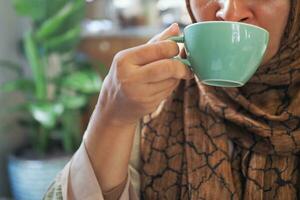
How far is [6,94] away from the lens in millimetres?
1897

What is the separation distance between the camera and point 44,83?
175cm

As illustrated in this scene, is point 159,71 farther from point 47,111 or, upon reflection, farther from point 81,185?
point 47,111

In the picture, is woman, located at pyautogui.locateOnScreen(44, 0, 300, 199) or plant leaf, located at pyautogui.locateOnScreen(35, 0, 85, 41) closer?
woman, located at pyautogui.locateOnScreen(44, 0, 300, 199)

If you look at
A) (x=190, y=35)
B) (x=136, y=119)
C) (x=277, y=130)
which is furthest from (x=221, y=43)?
(x=277, y=130)

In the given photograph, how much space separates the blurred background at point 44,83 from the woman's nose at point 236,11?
3.63 ft

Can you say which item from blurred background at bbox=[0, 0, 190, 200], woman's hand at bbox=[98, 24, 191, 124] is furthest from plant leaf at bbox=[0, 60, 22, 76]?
woman's hand at bbox=[98, 24, 191, 124]

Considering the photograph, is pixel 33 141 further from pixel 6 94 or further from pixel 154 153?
pixel 154 153

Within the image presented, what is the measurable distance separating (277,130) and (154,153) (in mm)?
254

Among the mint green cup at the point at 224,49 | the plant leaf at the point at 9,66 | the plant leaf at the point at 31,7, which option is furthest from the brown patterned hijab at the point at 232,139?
the plant leaf at the point at 9,66

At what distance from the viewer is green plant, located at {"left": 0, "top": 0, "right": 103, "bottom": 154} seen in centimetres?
166

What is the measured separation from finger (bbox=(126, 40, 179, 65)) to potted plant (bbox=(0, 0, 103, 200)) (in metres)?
1.16

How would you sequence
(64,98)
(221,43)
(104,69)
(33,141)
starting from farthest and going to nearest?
(104,69) → (33,141) → (64,98) → (221,43)

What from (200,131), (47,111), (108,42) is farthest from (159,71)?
(108,42)

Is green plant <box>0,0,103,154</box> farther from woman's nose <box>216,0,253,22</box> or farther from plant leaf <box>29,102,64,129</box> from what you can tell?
woman's nose <box>216,0,253,22</box>
